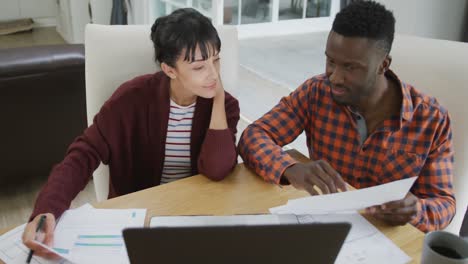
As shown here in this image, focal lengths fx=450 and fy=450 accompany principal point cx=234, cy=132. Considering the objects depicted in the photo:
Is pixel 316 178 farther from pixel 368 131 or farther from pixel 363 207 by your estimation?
pixel 368 131

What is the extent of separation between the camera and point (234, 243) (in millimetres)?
551

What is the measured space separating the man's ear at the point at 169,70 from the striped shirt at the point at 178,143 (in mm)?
83

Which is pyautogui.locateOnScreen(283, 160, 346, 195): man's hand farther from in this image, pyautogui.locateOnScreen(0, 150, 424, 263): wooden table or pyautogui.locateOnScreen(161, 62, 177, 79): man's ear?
pyautogui.locateOnScreen(161, 62, 177, 79): man's ear

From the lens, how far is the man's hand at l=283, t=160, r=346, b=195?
102 cm

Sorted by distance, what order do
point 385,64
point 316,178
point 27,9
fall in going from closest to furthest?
1. point 316,178
2. point 385,64
3. point 27,9

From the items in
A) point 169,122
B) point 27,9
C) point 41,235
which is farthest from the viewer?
point 27,9

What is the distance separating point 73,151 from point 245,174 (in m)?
0.46

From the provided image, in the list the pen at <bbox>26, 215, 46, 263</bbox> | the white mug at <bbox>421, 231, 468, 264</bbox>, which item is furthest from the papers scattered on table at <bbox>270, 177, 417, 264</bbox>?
the pen at <bbox>26, 215, 46, 263</bbox>

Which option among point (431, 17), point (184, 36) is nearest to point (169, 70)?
point (184, 36)

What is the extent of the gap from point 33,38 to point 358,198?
5.16m

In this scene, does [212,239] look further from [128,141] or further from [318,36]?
[318,36]

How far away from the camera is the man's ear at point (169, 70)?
1.28 meters

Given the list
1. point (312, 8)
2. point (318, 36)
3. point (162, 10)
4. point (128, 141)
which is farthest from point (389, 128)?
point (312, 8)

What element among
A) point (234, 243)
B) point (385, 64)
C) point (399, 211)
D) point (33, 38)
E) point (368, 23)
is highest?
point (368, 23)
